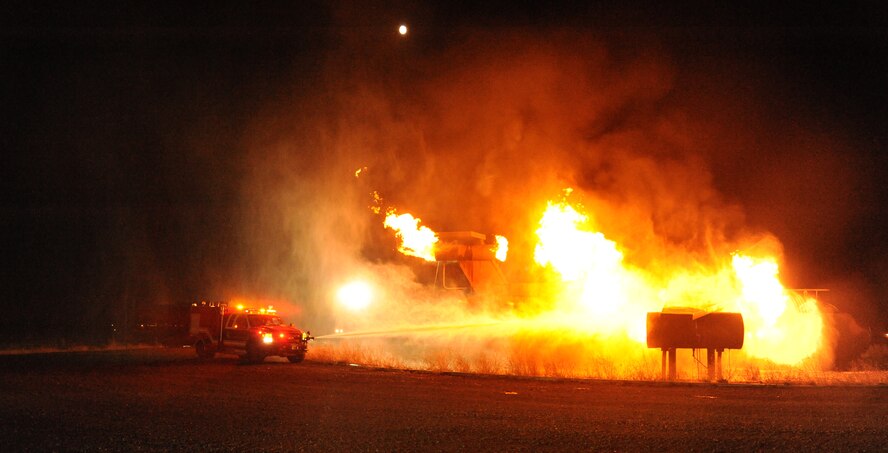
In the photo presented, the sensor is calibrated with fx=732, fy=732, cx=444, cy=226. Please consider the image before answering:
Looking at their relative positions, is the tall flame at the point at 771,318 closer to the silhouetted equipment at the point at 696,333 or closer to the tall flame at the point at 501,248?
the silhouetted equipment at the point at 696,333

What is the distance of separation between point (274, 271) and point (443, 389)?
116ft

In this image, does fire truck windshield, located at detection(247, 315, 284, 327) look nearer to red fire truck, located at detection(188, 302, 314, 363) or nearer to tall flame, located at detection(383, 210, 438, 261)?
red fire truck, located at detection(188, 302, 314, 363)

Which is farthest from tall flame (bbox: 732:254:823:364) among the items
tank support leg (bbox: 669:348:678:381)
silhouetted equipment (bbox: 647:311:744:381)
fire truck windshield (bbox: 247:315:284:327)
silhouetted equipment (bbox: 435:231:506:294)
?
fire truck windshield (bbox: 247:315:284:327)

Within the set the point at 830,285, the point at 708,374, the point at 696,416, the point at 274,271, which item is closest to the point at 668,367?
the point at 708,374

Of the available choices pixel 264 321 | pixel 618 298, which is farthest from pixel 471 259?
pixel 264 321

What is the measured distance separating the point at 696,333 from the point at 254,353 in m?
15.0

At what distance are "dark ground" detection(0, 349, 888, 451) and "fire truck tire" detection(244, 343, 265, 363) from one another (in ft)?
17.9

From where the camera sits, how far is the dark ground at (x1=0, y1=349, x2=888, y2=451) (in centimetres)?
1038

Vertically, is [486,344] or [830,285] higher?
[830,285]

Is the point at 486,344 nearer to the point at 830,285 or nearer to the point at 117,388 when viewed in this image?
the point at 117,388

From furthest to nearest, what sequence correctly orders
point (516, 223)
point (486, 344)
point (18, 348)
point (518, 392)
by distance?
1. point (18, 348)
2. point (516, 223)
3. point (486, 344)
4. point (518, 392)

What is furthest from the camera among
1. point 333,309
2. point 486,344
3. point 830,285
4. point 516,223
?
point 830,285

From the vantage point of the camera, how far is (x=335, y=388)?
57.0 ft

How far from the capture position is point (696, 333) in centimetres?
1992
